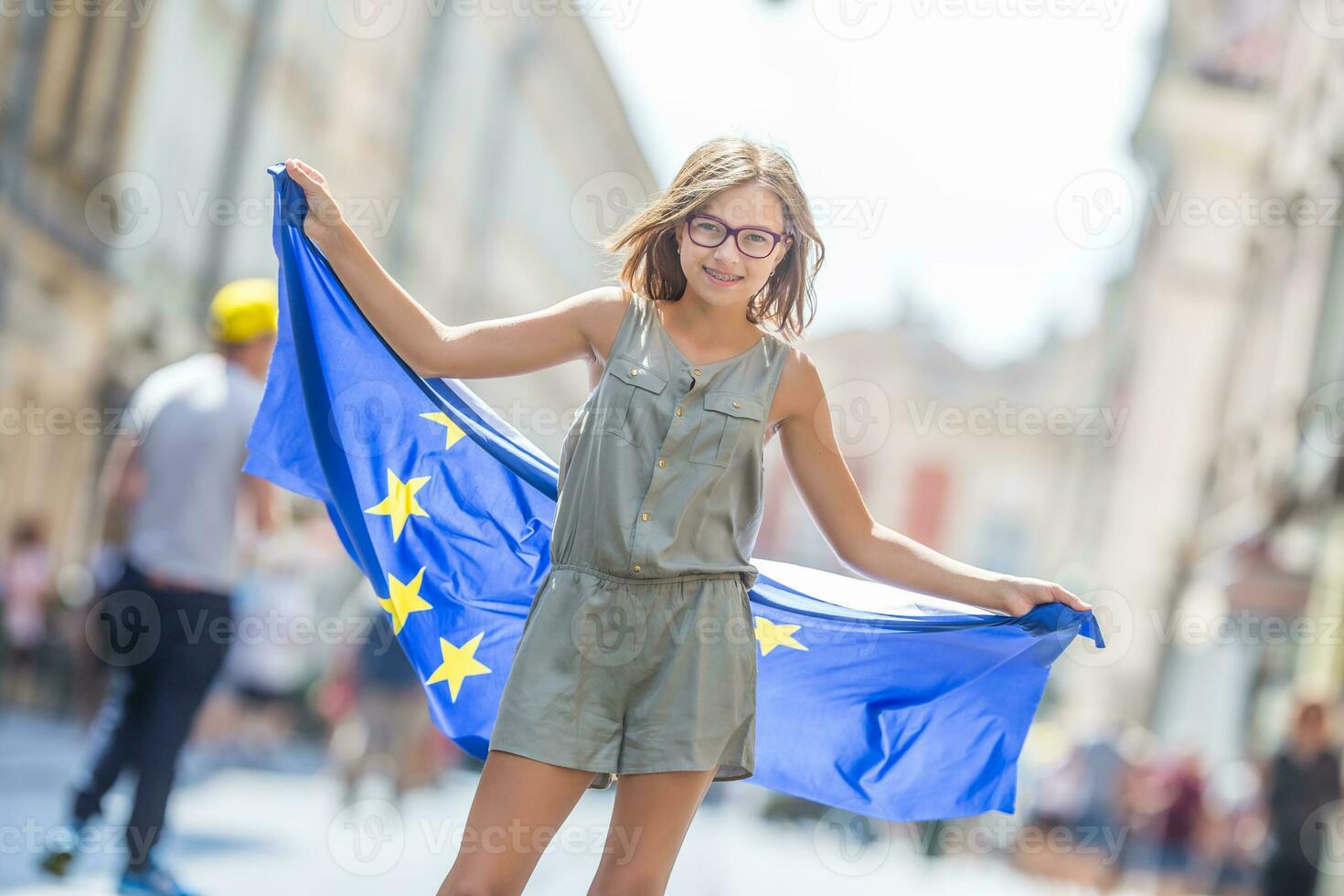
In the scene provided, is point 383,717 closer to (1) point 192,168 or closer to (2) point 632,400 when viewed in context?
(2) point 632,400

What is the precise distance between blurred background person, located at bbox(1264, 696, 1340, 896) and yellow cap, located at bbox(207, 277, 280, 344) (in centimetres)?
767

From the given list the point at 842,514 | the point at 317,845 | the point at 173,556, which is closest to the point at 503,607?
the point at 842,514

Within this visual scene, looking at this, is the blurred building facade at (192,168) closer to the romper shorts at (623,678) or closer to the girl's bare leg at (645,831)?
the romper shorts at (623,678)

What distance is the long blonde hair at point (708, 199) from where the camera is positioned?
3.72 metres

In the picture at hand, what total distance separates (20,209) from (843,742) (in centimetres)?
1546

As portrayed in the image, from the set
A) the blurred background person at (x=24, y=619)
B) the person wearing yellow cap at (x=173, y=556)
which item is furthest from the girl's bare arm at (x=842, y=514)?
the blurred background person at (x=24, y=619)

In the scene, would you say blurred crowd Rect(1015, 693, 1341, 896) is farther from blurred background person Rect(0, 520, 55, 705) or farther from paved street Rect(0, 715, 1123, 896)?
blurred background person Rect(0, 520, 55, 705)

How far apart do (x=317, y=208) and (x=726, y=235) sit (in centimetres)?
88

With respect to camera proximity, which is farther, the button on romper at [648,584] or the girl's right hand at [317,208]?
the girl's right hand at [317,208]

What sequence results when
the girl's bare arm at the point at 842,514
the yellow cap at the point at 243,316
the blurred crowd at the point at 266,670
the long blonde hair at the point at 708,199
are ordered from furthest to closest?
the blurred crowd at the point at 266,670 → the yellow cap at the point at 243,316 → the girl's bare arm at the point at 842,514 → the long blonde hair at the point at 708,199

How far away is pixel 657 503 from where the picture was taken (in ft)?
11.7

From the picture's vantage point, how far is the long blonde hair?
3723 mm

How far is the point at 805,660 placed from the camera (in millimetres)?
4648

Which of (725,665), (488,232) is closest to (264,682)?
(725,665)
